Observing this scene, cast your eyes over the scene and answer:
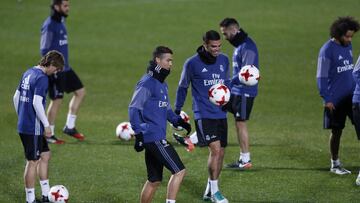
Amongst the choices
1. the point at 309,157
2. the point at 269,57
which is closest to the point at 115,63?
the point at 269,57

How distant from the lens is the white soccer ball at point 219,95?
1339cm

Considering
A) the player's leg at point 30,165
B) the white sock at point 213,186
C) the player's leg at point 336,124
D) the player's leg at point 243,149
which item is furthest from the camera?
the player's leg at point 243,149

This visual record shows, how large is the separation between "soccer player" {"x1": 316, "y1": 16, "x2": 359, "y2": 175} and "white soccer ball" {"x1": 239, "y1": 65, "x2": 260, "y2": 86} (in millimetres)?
1221

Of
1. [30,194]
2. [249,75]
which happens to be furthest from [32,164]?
[249,75]

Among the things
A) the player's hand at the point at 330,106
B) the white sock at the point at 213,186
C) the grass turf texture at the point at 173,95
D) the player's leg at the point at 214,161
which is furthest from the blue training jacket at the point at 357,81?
the white sock at the point at 213,186

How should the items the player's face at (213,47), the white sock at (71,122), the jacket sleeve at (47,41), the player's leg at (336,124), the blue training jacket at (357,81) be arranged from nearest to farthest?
the player's face at (213,47) → the blue training jacket at (357,81) → the player's leg at (336,124) → the jacket sleeve at (47,41) → the white sock at (71,122)

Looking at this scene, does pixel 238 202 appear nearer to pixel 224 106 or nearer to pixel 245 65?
pixel 224 106

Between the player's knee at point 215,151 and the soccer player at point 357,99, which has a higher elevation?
the soccer player at point 357,99

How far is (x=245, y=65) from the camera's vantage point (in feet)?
51.1

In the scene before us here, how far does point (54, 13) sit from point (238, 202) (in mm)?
7174

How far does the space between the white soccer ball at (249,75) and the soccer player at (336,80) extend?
122cm

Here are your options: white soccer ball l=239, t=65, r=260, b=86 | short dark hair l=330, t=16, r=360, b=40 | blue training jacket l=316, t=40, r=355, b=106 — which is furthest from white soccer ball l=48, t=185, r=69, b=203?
short dark hair l=330, t=16, r=360, b=40

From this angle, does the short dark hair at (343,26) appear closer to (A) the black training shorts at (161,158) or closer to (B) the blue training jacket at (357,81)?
(B) the blue training jacket at (357,81)

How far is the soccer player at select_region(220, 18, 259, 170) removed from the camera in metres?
15.6
